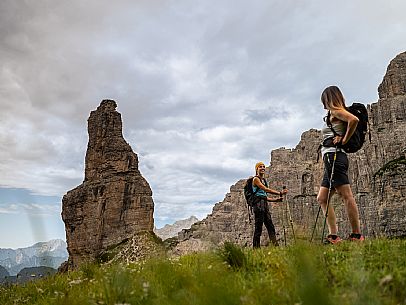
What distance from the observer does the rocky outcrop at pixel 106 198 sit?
119 metres

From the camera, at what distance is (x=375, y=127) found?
561 feet

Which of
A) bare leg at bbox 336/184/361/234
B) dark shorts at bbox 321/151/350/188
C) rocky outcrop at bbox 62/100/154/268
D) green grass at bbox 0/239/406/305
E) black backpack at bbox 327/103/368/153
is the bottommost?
green grass at bbox 0/239/406/305

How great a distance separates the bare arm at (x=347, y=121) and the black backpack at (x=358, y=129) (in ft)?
0.61

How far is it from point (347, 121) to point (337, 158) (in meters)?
0.84

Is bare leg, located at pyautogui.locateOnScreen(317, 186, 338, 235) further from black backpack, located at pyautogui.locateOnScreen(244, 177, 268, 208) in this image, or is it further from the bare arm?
black backpack, located at pyautogui.locateOnScreen(244, 177, 268, 208)

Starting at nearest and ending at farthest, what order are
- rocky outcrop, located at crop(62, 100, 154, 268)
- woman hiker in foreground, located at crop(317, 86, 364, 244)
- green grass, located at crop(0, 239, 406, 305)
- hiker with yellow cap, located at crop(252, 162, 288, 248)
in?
green grass, located at crop(0, 239, 406, 305) → woman hiker in foreground, located at crop(317, 86, 364, 244) → hiker with yellow cap, located at crop(252, 162, 288, 248) → rocky outcrop, located at crop(62, 100, 154, 268)

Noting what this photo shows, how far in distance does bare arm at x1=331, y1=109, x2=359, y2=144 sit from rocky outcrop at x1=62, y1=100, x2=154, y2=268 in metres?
112

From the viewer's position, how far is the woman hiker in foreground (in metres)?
8.98

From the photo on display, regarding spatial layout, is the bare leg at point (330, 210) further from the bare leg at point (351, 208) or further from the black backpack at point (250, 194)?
the black backpack at point (250, 194)

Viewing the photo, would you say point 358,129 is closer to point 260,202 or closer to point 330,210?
point 330,210

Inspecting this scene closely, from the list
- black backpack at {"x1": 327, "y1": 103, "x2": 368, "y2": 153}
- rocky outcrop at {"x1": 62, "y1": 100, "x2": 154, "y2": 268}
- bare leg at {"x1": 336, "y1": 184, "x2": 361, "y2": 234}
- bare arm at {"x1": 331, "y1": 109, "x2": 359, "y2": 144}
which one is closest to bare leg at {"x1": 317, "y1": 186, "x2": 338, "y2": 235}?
bare leg at {"x1": 336, "y1": 184, "x2": 361, "y2": 234}

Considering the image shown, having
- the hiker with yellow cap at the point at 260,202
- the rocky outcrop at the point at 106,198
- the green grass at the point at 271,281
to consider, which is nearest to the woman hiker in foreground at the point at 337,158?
the green grass at the point at 271,281

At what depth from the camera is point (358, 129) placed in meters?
9.39

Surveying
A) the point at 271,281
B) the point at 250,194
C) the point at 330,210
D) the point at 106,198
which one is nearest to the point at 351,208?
the point at 330,210
